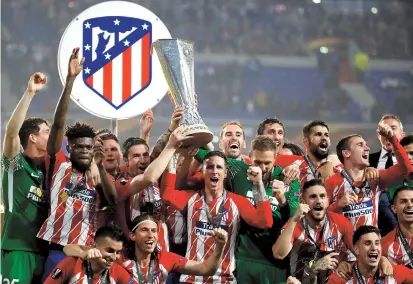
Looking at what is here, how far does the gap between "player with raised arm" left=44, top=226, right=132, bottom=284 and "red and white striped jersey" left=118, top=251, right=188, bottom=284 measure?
153mm

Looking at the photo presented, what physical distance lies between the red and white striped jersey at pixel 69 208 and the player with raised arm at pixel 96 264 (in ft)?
0.63

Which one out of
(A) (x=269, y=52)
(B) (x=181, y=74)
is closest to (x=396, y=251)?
(B) (x=181, y=74)

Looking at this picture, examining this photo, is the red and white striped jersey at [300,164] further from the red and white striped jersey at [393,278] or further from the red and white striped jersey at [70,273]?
the red and white striped jersey at [70,273]

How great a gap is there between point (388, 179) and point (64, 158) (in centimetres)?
207

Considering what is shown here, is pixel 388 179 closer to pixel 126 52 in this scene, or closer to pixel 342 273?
pixel 342 273

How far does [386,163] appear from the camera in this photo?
6902 mm

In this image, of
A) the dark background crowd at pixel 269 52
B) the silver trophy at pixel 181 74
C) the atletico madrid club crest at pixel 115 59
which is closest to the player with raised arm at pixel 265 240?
the silver trophy at pixel 181 74

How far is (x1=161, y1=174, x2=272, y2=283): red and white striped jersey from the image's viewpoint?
19.6ft

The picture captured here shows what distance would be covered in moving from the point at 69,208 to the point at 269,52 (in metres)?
15.4

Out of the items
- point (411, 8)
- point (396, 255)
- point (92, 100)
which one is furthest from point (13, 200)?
point (411, 8)

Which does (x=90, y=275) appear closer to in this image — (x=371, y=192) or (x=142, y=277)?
(x=142, y=277)

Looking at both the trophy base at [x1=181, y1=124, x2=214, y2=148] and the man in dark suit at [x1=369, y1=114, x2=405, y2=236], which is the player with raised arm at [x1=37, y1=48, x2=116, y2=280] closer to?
the trophy base at [x1=181, y1=124, x2=214, y2=148]

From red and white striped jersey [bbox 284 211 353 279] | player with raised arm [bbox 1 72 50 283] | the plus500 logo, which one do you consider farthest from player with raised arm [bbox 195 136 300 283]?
the plus500 logo

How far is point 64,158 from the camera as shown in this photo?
231 inches
